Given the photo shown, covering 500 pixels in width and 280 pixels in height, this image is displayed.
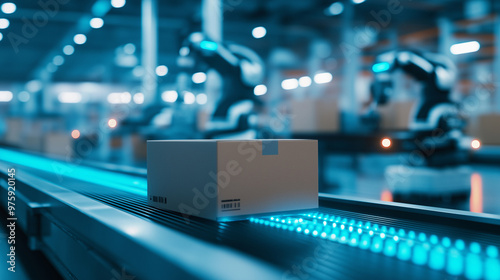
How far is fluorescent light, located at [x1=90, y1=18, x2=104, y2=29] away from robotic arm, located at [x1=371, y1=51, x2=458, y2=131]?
7.75 metres

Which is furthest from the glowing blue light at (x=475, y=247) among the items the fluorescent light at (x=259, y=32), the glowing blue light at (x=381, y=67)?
the fluorescent light at (x=259, y=32)

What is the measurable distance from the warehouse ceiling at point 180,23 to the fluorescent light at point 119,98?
614 centimetres

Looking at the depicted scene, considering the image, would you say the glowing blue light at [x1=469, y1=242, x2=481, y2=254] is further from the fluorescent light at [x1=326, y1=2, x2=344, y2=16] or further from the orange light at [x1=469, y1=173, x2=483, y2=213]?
the fluorescent light at [x1=326, y1=2, x2=344, y2=16]

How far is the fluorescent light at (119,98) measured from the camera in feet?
76.1

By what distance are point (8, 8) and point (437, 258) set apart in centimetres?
998

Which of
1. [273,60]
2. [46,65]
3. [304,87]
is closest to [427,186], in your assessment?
[273,60]

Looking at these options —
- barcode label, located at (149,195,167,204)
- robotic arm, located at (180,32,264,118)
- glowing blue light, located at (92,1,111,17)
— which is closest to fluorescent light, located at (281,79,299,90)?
glowing blue light, located at (92,1,111,17)

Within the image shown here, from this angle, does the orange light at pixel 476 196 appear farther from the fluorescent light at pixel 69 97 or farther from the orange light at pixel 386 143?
the fluorescent light at pixel 69 97

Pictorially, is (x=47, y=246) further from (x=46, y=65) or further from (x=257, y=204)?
(x=46, y=65)

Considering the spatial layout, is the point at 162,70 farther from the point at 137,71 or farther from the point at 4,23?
the point at 4,23

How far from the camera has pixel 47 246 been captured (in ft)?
6.64

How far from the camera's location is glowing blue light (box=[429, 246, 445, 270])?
99cm

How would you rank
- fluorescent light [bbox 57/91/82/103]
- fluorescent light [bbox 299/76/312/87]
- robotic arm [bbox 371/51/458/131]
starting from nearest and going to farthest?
1. robotic arm [bbox 371/51/458/131]
2. fluorescent light [bbox 299/76/312/87]
3. fluorescent light [bbox 57/91/82/103]

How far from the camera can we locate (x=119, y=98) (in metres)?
23.5
